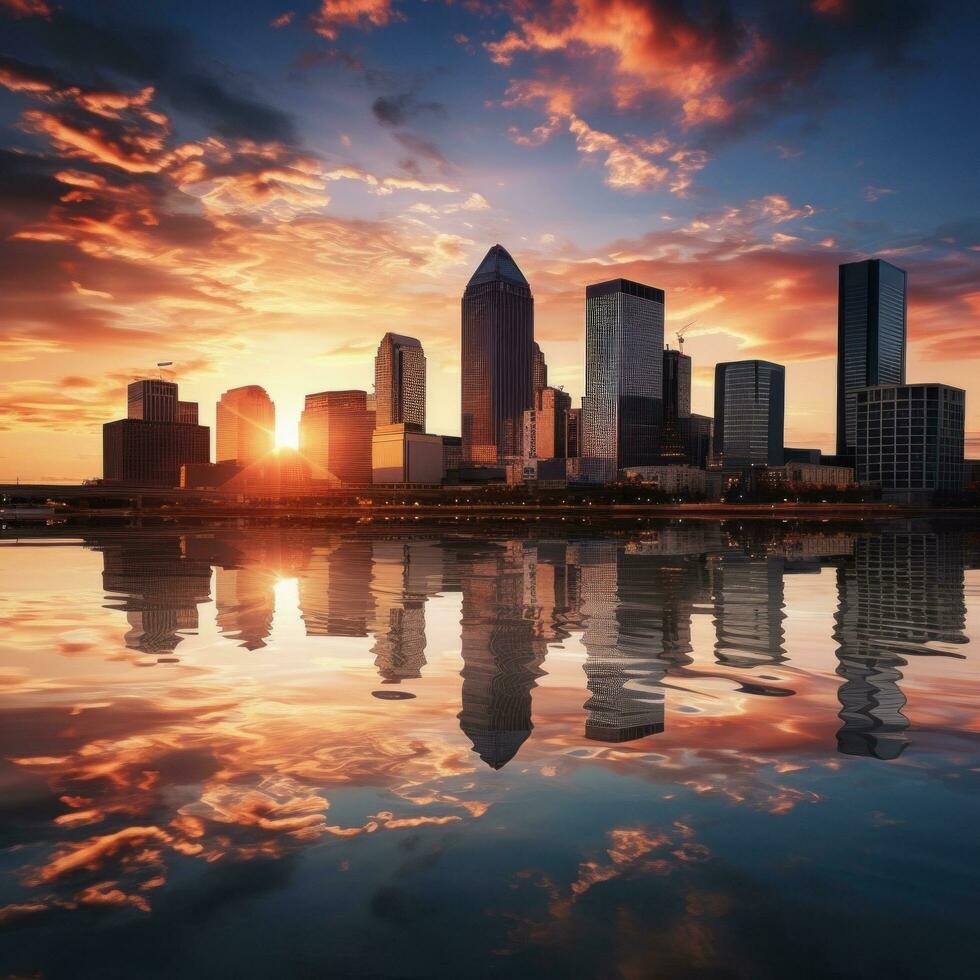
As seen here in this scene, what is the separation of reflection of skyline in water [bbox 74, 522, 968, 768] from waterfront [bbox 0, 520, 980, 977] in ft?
0.54

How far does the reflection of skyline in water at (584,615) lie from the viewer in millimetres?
16625

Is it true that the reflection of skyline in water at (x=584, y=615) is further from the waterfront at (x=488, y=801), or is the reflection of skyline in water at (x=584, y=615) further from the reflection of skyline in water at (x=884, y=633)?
the waterfront at (x=488, y=801)

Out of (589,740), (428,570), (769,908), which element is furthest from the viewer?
(428,570)

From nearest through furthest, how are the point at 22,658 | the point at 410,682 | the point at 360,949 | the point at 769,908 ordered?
the point at 360,949 < the point at 769,908 < the point at 410,682 < the point at 22,658

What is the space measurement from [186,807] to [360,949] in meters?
4.26

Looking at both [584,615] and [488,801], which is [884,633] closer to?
[584,615]

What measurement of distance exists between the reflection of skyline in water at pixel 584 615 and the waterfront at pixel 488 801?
6.5 inches

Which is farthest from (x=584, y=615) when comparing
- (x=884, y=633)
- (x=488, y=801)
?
(x=488, y=801)

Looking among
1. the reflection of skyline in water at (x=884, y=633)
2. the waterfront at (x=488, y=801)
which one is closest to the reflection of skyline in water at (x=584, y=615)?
the reflection of skyline in water at (x=884, y=633)

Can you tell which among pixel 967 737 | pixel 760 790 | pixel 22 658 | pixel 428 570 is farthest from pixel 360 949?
pixel 428 570

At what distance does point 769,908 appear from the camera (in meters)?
8.81

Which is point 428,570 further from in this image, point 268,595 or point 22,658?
point 22,658

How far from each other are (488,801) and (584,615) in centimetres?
1770

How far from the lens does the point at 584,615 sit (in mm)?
28875
